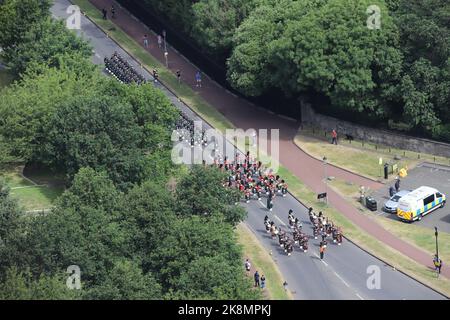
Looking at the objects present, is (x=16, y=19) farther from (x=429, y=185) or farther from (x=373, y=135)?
(x=429, y=185)

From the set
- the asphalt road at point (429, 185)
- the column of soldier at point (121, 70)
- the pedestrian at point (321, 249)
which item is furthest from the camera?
the column of soldier at point (121, 70)

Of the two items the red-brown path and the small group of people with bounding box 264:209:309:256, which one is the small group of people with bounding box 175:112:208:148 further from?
the small group of people with bounding box 264:209:309:256

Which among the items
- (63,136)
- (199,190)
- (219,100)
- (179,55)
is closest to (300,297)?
(199,190)

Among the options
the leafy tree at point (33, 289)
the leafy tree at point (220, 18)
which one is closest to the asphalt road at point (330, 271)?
the leafy tree at point (33, 289)

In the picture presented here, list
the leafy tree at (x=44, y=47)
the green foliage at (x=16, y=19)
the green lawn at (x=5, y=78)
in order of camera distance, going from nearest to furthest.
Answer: the leafy tree at (x=44, y=47), the green foliage at (x=16, y=19), the green lawn at (x=5, y=78)

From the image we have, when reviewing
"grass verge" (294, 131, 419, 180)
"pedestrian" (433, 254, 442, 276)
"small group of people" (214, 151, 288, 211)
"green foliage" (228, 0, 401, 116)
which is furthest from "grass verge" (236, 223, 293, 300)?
"green foliage" (228, 0, 401, 116)

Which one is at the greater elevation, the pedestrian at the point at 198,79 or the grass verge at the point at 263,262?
the pedestrian at the point at 198,79

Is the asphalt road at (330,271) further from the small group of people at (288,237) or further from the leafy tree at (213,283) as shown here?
the leafy tree at (213,283)
